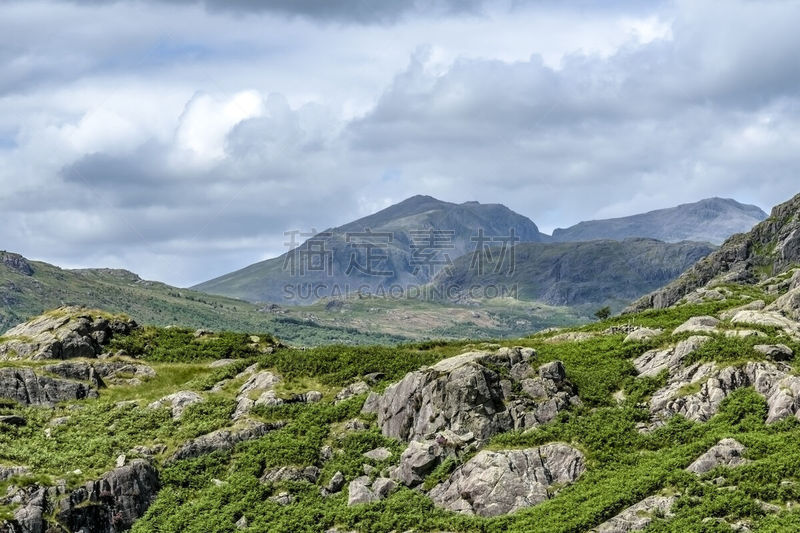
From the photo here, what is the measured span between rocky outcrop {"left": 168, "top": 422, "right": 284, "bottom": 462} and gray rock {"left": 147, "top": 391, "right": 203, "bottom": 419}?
7380mm

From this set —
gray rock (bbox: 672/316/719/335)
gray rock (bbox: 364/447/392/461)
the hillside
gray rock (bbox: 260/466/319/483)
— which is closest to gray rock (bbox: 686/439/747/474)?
the hillside

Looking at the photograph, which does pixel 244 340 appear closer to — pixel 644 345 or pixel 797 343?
pixel 644 345

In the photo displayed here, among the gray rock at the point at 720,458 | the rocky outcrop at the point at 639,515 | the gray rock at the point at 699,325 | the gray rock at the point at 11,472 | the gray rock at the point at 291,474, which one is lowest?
the rocky outcrop at the point at 639,515

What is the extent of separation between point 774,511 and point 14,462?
163 ft

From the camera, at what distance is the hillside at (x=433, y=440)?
44906mm

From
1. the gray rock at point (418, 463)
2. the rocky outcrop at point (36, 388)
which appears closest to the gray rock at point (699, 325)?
the gray rock at point (418, 463)

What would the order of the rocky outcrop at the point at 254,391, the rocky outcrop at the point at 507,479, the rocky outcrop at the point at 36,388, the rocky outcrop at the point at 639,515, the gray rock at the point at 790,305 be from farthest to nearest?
1. the gray rock at the point at 790,305
2. the rocky outcrop at the point at 36,388
3. the rocky outcrop at the point at 254,391
4. the rocky outcrop at the point at 507,479
5. the rocky outcrop at the point at 639,515

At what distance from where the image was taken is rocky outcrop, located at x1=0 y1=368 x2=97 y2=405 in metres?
69.6

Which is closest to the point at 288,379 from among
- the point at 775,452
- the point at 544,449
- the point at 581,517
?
the point at 544,449

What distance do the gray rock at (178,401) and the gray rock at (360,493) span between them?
838 inches

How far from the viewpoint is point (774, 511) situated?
4016 cm

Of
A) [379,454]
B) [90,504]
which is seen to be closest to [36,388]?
[90,504]

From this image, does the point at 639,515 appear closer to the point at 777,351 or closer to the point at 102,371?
the point at 777,351

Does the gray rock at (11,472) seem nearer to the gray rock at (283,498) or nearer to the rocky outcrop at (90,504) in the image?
the rocky outcrop at (90,504)
